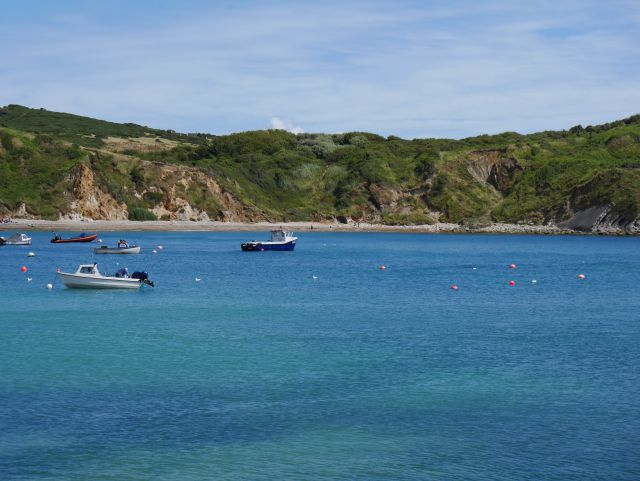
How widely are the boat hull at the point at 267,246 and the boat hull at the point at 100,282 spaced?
173 feet

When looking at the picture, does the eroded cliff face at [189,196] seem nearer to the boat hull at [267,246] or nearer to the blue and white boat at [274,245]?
the blue and white boat at [274,245]

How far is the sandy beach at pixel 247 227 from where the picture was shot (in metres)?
157

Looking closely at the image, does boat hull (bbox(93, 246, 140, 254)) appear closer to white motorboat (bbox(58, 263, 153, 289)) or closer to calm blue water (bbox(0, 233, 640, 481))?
calm blue water (bbox(0, 233, 640, 481))

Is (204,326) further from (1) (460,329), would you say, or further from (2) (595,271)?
(2) (595,271)

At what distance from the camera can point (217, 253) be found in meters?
109

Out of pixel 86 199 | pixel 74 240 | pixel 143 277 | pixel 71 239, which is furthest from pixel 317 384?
pixel 86 199

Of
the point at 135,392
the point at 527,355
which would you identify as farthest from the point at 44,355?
the point at 527,355

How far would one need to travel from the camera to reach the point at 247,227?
179m

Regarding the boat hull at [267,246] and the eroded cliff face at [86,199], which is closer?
the boat hull at [267,246]

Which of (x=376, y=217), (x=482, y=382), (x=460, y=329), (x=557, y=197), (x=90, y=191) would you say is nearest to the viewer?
(x=482, y=382)

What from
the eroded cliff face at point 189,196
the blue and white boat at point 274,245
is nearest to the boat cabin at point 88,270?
the blue and white boat at point 274,245

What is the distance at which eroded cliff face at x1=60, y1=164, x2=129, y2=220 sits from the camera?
16375 centimetres

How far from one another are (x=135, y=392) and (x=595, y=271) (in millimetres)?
66742

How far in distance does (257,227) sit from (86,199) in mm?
35471
